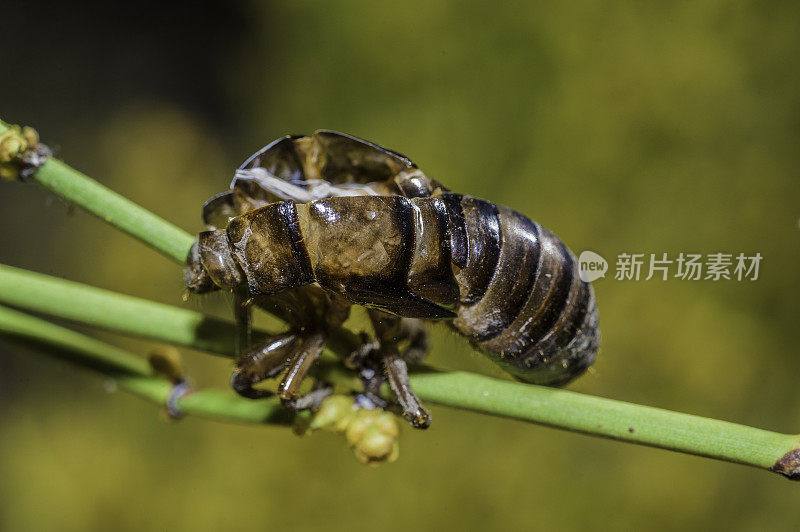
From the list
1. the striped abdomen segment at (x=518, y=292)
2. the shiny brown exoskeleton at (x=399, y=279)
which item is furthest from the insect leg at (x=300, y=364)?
the striped abdomen segment at (x=518, y=292)

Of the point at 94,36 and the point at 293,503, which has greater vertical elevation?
the point at 94,36

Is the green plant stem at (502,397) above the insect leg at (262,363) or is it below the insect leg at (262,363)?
above

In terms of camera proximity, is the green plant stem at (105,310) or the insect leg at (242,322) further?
the insect leg at (242,322)

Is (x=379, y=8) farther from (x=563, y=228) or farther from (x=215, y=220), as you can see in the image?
(x=215, y=220)

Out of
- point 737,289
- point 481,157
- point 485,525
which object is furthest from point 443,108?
point 485,525

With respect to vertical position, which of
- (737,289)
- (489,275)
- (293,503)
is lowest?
(293,503)

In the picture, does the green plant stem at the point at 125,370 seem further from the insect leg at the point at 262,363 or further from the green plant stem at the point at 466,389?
the green plant stem at the point at 466,389
